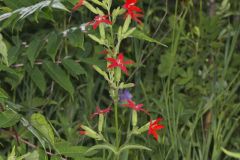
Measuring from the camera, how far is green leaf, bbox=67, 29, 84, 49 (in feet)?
4.57

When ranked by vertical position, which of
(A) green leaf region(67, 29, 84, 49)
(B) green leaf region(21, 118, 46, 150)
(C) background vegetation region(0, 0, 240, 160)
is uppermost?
(A) green leaf region(67, 29, 84, 49)

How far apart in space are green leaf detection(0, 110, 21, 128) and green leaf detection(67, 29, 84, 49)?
267mm

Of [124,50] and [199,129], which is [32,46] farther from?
[124,50]

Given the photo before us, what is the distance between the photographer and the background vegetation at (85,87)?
4.53 ft

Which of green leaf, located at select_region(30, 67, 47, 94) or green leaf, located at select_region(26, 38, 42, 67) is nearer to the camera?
green leaf, located at select_region(26, 38, 42, 67)

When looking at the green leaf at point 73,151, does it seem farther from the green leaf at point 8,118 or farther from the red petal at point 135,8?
the red petal at point 135,8

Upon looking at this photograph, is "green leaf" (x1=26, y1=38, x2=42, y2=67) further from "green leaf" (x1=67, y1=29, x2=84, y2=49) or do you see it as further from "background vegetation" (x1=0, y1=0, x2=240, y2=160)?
"green leaf" (x1=67, y1=29, x2=84, y2=49)

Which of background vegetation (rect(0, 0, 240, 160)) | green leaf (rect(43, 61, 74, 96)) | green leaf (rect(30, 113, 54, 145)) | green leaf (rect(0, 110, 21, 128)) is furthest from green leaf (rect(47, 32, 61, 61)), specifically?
green leaf (rect(30, 113, 54, 145))

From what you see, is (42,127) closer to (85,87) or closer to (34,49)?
(34,49)

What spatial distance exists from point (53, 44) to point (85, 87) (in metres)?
1.07

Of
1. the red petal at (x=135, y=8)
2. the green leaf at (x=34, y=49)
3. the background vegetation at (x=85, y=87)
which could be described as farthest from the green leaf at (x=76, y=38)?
the red petal at (x=135, y=8)

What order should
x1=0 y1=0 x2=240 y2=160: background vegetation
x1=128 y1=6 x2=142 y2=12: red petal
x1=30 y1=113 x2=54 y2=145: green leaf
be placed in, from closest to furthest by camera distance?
x1=30 y1=113 x2=54 y2=145: green leaf → x1=128 y1=6 x2=142 y2=12: red petal → x1=0 y1=0 x2=240 y2=160: background vegetation

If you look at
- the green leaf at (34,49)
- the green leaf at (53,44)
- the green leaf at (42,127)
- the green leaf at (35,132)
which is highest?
the green leaf at (53,44)

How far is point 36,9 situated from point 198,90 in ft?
4.83
